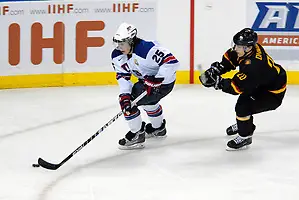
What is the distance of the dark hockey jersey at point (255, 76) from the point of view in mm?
4586

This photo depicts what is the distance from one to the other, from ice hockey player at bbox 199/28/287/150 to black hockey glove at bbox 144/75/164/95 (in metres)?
0.26

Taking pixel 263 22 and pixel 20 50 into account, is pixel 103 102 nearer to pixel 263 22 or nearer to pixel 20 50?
pixel 20 50

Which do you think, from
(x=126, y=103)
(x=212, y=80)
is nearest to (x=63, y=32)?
(x=126, y=103)

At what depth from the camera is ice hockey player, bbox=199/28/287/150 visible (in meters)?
4.59

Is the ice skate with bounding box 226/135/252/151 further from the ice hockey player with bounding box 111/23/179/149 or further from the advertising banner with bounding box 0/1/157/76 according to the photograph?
the advertising banner with bounding box 0/1/157/76

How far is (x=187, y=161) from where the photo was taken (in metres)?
4.62

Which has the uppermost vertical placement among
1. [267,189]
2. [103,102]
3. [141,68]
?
[141,68]

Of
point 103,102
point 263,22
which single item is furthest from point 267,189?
point 263,22

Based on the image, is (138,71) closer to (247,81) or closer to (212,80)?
(212,80)

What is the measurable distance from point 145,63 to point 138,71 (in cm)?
10

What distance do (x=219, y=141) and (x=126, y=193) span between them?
1.25 meters

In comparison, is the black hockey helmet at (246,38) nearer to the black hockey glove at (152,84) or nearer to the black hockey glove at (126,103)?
the black hockey glove at (152,84)

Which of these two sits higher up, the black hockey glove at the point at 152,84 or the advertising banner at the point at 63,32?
the black hockey glove at the point at 152,84

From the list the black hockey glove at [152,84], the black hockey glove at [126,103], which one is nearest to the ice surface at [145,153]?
the black hockey glove at [126,103]
